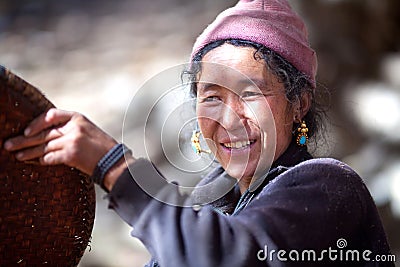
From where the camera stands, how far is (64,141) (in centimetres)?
126

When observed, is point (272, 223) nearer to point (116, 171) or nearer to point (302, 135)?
point (116, 171)

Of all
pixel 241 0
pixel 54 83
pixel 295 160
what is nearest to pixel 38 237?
pixel 295 160

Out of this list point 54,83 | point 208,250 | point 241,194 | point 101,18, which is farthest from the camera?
point 101,18

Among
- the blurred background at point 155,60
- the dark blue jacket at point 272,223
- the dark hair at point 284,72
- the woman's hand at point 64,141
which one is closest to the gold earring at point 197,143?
the dark hair at point 284,72

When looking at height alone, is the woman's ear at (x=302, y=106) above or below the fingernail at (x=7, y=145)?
below

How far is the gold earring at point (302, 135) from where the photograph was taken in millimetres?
1716

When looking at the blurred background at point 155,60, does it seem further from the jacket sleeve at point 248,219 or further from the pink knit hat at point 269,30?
the jacket sleeve at point 248,219

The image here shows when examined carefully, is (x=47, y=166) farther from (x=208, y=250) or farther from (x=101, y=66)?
(x=101, y=66)

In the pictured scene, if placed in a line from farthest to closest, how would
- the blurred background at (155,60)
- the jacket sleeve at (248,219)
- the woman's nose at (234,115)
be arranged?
1. the blurred background at (155,60)
2. the woman's nose at (234,115)
3. the jacket sleeve at (248,219)

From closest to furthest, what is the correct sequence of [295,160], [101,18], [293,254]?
1. [293,254]
2. [295,160]
3. [101,18]

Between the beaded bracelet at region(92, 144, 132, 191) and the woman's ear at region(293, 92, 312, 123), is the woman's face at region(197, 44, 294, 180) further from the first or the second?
the beaded bracelet at region(92, 144, 132, 191)

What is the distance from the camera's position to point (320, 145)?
1.96m

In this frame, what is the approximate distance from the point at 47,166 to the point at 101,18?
17.5 feet

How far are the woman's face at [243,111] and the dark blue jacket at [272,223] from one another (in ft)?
0.37
